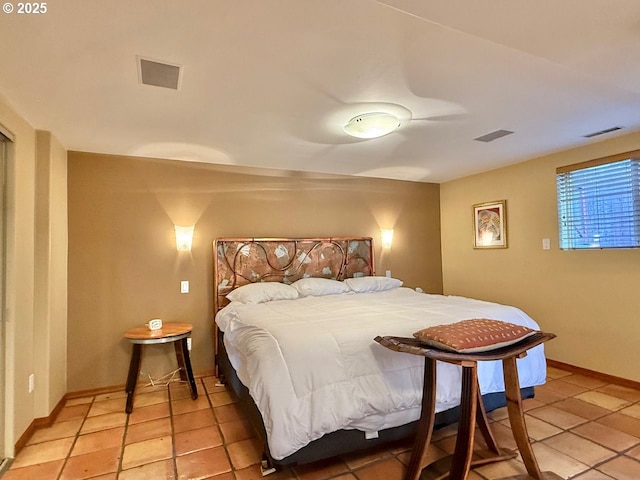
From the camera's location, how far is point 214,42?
163 centimetres

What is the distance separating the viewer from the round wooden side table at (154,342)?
2.90 m

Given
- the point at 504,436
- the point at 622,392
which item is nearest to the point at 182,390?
the point at 504,436

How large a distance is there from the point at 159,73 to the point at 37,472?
2.47m

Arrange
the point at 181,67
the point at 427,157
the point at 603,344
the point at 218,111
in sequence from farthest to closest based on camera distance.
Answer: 1. the point at 427,157
2. the point at 603,344
3. the point at 218,111
4. the point at 181,67

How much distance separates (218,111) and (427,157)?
2.33 meters

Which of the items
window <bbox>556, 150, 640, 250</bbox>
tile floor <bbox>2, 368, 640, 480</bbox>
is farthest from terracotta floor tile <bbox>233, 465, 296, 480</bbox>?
window <bbox>556, 150, 640, 250</bbox>

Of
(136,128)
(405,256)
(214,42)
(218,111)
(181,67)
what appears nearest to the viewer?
(214,42)

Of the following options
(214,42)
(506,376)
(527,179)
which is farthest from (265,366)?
(527,179)

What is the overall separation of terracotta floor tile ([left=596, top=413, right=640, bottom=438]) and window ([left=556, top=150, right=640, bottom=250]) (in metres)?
1.46

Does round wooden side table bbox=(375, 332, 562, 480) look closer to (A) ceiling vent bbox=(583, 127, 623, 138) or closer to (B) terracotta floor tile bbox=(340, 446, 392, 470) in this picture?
(B) terracotta floor tile bbox=(340, 446, 392, 470)

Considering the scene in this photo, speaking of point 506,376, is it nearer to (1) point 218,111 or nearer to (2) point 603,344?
(2) point 603,344

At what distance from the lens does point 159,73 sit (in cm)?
190

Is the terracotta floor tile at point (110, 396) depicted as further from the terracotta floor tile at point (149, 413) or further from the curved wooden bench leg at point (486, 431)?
the curved wooden bench leg at point (486, 431)

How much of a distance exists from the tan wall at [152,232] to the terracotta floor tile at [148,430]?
860 millimetres
